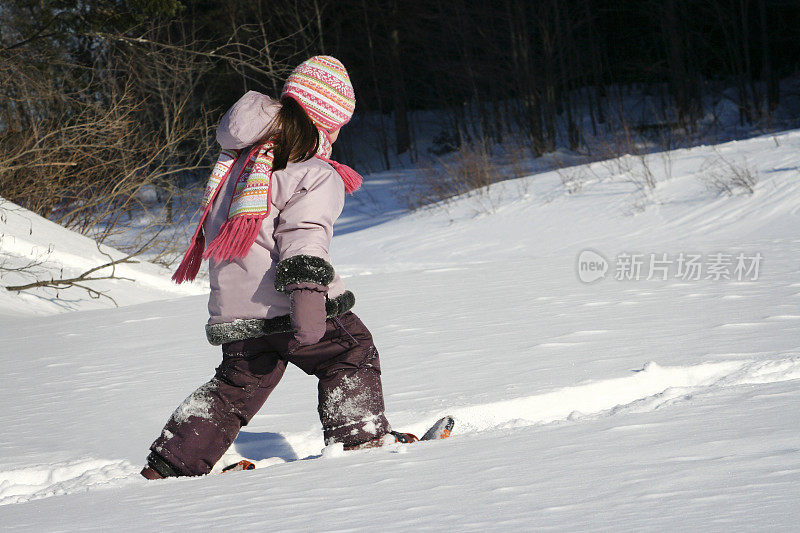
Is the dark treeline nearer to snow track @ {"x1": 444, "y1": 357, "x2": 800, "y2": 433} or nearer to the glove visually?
snow track @ {"x1": 444, "y1": 357, "x2": 800, "y2": 433}

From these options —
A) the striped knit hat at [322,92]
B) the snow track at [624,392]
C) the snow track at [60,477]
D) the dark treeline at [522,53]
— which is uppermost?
the dark treeline at [522,53]

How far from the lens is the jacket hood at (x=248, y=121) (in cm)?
243

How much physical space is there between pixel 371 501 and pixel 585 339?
2.51 metres

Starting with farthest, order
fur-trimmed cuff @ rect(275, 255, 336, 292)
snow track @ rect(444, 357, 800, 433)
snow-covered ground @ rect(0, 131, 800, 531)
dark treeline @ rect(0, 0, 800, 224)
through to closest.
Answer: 1. dark treeline @ rect(0, 0, 800, 224)
2. snow track @ rect(444, 357, 800, 433)
3. fur-trimmed cuff @ rect(275, 255, 336, 292)
4. snow-covered ground @ rect(0, 131, 800, 531)

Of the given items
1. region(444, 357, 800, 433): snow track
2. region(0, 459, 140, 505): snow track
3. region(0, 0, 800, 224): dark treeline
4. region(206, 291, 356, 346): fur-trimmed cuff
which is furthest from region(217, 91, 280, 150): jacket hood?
region(0, 0, 800, 224): dark treeline

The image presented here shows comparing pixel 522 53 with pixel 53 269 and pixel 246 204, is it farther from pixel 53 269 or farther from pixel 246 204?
pixel 246 204

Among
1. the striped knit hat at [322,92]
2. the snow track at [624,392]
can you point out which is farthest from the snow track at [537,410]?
the striped knit hat at [322,92]

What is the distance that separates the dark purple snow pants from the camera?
8.00 feet

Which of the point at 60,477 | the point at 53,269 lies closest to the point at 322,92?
the point at 60,477

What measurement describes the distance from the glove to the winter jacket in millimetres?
34

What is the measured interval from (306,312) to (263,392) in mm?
416

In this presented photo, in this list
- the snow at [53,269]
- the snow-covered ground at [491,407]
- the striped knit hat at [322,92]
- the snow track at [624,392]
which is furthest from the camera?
the snow at [53,269]

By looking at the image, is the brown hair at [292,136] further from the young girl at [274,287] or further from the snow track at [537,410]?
the snow track at [537,410]

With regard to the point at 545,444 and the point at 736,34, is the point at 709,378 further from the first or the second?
the point at 736,34
